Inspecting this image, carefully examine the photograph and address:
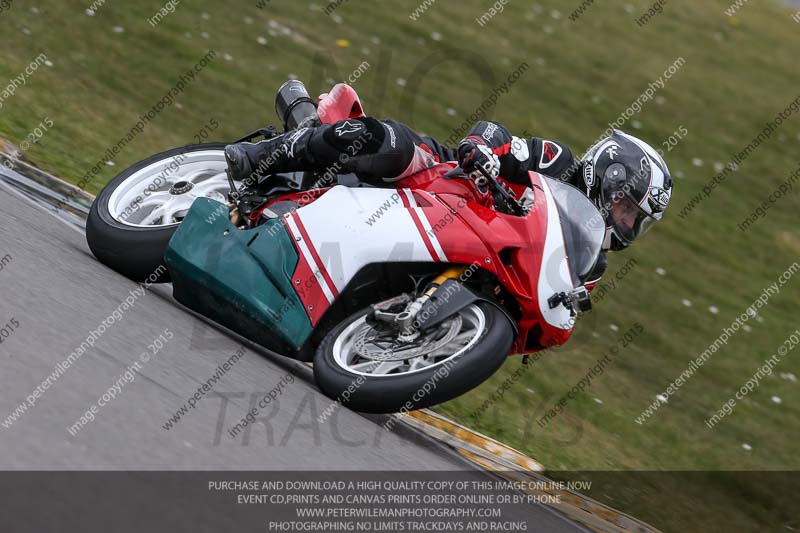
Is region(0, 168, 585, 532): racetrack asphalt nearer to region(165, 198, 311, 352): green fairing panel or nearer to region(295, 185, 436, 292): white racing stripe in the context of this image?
region(165, 198, 311, 352): green fairing panel

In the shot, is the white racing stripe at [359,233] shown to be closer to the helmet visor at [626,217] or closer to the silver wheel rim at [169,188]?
the silver wheel rim at [169,188]

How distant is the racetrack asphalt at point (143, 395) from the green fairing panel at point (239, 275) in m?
0.14

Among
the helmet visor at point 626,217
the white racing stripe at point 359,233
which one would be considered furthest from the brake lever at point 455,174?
the helmet visor at point 626,217

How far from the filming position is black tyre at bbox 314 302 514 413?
14.5ft

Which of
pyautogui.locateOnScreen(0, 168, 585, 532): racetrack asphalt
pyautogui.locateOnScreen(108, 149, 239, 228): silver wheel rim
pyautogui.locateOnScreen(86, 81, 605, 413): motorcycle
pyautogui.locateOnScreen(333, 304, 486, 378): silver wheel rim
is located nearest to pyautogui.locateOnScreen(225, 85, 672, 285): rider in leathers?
pyautogui.locateOnScreen(86, 81, 605, 413): motorcycle

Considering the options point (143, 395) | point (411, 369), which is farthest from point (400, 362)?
point (143, 395)

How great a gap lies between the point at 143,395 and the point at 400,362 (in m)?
1.22

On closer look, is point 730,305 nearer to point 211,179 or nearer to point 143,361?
point 211,179

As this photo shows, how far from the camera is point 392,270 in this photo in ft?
16.5

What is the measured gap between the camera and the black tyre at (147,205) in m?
5.50

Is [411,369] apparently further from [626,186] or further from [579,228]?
[626,186]

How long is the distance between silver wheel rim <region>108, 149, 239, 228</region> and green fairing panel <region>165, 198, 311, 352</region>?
1.56ft

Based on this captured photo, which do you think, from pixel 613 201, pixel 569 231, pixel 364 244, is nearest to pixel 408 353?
pixel 364 244

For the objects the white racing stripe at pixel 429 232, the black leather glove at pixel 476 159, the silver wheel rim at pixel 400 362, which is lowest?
the silver wheel rim at pixel 400 362
